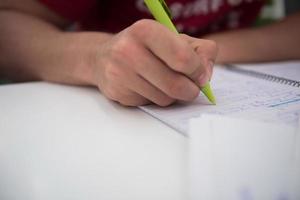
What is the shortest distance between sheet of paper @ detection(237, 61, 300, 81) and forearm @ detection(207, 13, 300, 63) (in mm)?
45

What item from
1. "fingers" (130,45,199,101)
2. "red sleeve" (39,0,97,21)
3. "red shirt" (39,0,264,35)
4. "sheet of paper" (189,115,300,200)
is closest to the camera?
"sheet of paper" (189,115,300,200)

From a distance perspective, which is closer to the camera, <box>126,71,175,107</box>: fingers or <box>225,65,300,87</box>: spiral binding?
<box>126,71,175,107</box>: fingers

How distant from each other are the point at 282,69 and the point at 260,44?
0.14m

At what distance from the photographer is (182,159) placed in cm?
28

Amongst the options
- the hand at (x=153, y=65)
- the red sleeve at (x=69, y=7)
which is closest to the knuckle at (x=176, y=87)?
the hand at (x=153, y=65)

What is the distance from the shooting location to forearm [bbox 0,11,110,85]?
0.46 meters

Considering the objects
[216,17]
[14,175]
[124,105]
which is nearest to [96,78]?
[124,105]

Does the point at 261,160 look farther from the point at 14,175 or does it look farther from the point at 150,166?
the point at 14,175

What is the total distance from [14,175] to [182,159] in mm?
143

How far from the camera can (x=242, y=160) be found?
25cm

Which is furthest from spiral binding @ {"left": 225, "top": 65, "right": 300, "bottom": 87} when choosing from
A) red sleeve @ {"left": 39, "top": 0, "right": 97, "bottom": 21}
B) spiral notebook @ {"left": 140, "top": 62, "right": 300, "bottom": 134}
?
red sleeve @ {"left": 39, "top": 0, "right": 97, "bottom": 21}

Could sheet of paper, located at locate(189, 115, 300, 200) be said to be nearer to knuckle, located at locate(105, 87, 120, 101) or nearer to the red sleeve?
knuckle, located at locate(105, 87, 120, 101)

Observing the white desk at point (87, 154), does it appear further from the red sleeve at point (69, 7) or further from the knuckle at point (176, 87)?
the red sleeve at point (69, 7)

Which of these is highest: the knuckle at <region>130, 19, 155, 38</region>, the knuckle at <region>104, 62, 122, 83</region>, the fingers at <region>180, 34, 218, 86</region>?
the knuckle at <region>130, 19, 155, 38</region>
